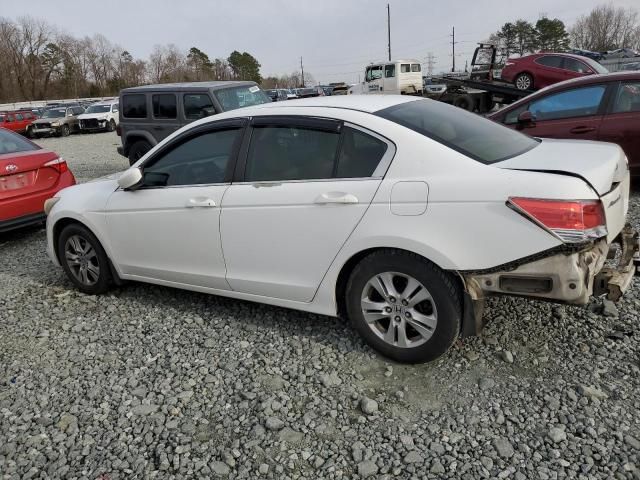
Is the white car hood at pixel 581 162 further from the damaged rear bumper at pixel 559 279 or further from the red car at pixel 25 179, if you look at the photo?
the red car at pixel 25 179

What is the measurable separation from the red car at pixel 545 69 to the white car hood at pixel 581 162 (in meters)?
14.8

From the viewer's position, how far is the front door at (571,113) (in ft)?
21.5

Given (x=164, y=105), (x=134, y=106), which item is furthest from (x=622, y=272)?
(x=134, y=106)

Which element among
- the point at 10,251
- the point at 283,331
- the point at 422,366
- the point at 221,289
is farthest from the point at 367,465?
the point at 10,251

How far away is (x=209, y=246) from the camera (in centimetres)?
375

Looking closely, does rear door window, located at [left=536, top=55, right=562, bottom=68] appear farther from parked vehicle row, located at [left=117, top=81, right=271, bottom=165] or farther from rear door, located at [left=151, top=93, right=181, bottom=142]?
rear door, located at [left=151, top=93, right=181, bottom=142]

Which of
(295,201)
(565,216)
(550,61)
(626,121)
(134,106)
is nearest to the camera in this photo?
(565,216)

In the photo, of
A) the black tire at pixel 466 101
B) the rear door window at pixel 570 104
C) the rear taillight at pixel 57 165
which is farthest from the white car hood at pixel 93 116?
the rear door window at pixel 570 104

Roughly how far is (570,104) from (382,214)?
510 centimetres

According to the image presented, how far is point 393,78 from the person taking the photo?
26562 mm

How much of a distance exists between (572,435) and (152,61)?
9387 cm

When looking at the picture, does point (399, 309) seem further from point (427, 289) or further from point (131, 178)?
point (131, 178)

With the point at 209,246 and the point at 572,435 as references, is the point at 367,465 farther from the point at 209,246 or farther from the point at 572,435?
the point at 209,246

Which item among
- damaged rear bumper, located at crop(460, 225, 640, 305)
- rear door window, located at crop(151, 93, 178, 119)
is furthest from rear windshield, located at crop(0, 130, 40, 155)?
damaged rear bumper, located at crop(460, 225, 640, 305)
